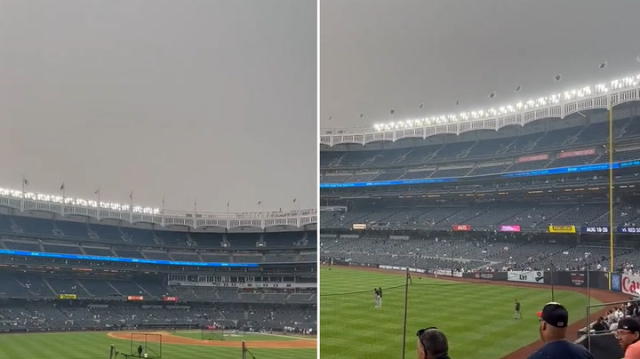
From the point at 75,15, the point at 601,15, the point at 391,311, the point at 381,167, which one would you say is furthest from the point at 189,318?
the point at 601,15

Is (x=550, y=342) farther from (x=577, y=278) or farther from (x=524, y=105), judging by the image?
(x=577, y=278)

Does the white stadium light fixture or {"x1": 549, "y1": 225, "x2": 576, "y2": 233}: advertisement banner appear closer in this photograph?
the white stadium light fixture

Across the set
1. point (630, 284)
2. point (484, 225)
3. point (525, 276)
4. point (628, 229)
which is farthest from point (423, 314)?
point (628, 229)

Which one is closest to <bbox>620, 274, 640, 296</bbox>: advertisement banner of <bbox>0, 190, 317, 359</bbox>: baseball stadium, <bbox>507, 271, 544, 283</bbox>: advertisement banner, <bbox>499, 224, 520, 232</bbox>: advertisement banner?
<bbox>507, 271, 544, 283</bbox>: advertisement banner

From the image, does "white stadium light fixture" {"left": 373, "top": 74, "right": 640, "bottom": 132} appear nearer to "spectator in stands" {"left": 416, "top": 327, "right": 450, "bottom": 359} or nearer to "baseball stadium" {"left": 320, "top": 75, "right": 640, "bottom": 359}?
"baseball stadium" {"left": 320, "top": 75, "right": 640, "bottom": 359}

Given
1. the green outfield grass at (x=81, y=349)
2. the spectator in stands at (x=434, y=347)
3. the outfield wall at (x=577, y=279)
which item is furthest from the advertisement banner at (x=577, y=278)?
the spectator in stands at (x=434, y=347)

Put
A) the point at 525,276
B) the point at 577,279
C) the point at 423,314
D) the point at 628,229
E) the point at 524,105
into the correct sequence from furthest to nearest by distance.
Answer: the point at 628,229, the point at 577,279, the point at 525,276, the point at 524,105, the point at 423,314

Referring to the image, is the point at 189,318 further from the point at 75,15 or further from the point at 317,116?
the point at 75,15
